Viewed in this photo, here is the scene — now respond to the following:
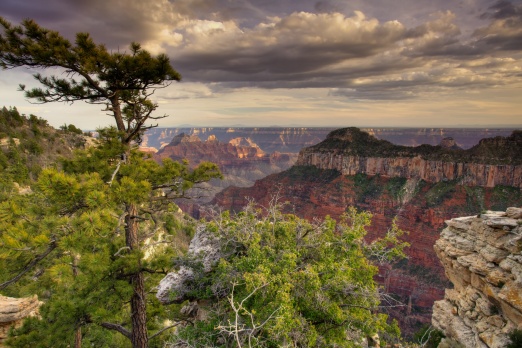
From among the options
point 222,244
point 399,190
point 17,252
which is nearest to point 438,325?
point 222,244

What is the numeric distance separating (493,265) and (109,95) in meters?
21.4

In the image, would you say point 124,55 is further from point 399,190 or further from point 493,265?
point 399,190

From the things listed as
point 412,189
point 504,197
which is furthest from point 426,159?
point 504,197

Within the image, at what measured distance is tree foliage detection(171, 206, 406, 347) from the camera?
6.43 meters

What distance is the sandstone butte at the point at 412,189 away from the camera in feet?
208

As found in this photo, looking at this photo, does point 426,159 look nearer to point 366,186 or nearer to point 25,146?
point 366,186

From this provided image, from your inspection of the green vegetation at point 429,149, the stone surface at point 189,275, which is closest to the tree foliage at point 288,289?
the stone surface at point 189,275

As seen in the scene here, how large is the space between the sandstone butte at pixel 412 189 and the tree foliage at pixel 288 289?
47546mm

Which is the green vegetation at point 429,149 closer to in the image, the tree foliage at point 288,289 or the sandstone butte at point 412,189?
the sandstone butte at point 412,189

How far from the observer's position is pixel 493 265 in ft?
53.6

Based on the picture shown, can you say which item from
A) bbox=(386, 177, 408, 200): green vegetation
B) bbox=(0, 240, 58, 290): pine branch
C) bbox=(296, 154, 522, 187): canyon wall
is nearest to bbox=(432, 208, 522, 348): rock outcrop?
bbox=(0, 240, 58, 290): pine branch

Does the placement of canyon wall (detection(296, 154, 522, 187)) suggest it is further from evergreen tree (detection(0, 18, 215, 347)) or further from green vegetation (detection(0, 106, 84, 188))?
evergreen tree (detection(0, 18, 215, 347))

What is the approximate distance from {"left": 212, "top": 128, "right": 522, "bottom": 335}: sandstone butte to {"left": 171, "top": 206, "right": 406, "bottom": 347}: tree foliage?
47546mm

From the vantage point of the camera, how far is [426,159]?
7969cm
